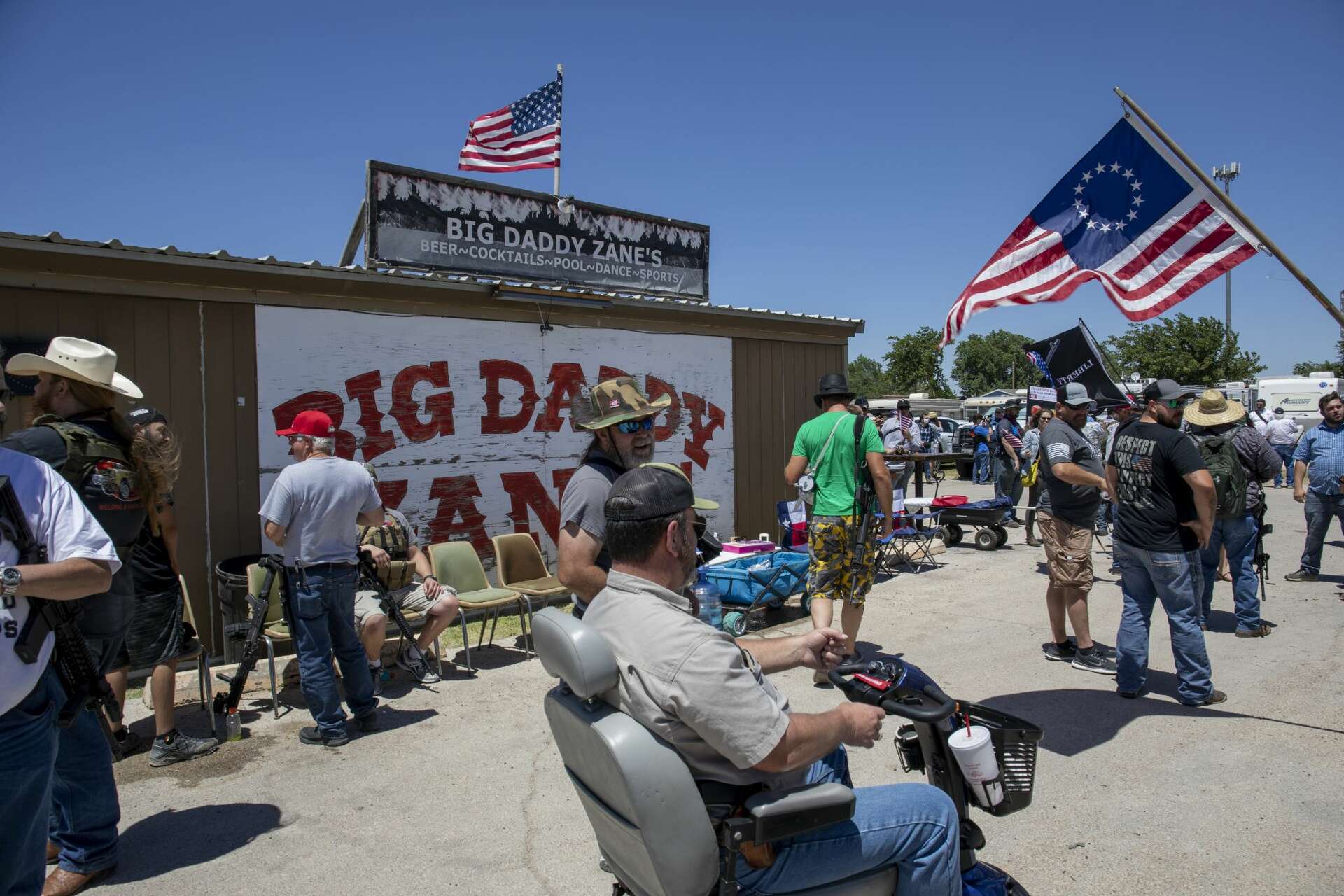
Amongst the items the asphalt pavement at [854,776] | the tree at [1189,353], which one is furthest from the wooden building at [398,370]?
the tree at [1189,353]

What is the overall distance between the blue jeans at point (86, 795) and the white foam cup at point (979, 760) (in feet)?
10.3

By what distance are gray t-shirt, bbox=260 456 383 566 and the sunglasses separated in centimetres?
210

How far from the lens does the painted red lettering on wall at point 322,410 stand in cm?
689

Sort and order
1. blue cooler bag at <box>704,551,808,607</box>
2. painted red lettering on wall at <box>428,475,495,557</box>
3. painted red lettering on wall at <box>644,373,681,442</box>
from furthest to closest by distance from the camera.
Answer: painted red lettering on wall at <box>644,373,681,442</box>, painted red lettering on wall at <box>428,475,495,557</box>, blue cooler bag at <box>704,551,808,607</box>

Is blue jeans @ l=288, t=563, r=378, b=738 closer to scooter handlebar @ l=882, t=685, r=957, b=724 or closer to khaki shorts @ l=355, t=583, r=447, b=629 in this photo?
khaki shorts @ l=355, t=583, r=447, b=629

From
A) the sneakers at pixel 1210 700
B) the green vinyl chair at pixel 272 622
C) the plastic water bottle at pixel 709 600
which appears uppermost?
the green vinyl chair at pixel 272 622

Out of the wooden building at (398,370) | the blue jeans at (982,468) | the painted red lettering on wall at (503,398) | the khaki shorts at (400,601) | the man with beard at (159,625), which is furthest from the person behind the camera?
the blue jeans at (982,468)

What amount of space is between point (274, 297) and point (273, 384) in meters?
0.71

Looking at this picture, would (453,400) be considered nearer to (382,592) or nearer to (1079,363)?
(382,592)

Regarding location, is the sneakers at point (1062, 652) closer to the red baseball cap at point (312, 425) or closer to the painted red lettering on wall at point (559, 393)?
the painted red lettering on wall at point (559, 393)

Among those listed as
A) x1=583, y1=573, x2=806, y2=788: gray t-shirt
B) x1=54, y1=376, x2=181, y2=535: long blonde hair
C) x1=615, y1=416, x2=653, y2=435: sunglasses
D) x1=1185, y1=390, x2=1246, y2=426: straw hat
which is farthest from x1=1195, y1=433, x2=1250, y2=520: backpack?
x1=54, y1=376, x2=181, y2=535: long blonde hair

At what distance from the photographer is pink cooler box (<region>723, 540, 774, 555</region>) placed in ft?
28.9

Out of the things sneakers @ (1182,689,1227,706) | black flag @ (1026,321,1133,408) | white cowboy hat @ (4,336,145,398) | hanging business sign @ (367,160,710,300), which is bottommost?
sneakers @ (1182,689,1227,706)

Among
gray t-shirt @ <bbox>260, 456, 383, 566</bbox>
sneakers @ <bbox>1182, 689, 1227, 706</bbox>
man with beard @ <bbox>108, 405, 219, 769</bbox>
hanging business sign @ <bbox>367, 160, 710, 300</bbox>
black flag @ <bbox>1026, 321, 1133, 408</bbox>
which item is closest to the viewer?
man with beard @ <bbox>108, 405, 219, 769</bbox>
